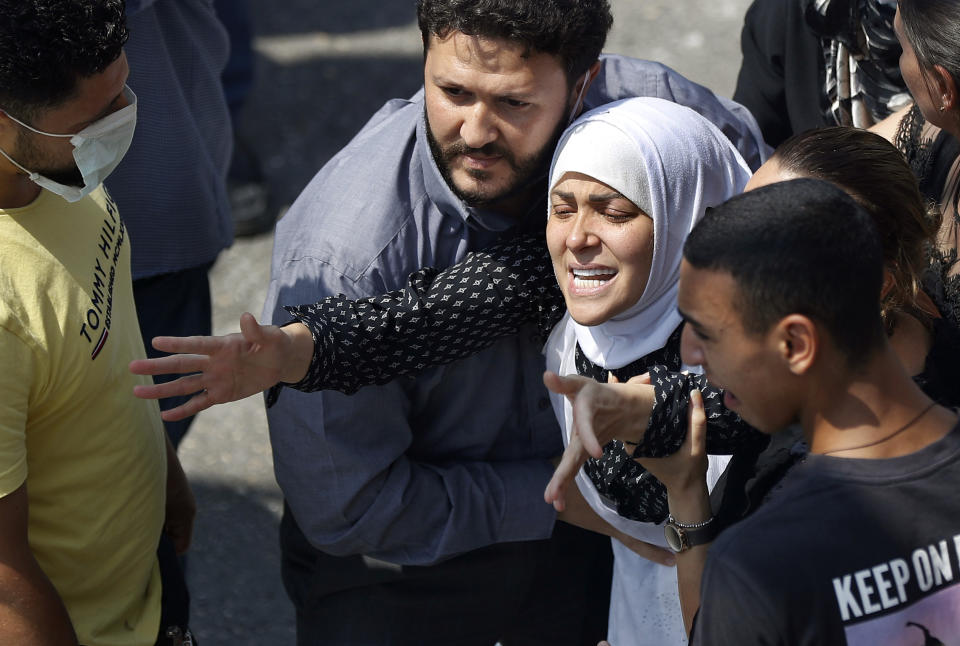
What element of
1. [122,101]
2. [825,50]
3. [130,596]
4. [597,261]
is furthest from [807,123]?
[130,596]

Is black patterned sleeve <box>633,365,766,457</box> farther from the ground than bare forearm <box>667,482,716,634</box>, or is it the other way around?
black patterned sleeve <box>633,365,766,457</box>

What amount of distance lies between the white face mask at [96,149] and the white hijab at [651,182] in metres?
0.80

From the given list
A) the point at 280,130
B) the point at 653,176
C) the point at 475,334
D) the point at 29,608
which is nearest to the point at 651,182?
the point at 653,176

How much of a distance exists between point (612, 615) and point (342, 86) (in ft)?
12.6

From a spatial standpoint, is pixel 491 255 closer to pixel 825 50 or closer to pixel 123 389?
pixel 123 389

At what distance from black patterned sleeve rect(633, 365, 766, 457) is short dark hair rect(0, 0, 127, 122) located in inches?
43.2

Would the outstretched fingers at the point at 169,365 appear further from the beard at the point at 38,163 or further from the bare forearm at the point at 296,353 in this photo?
the beard at the point at 38,163

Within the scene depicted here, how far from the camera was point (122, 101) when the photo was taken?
202 cm

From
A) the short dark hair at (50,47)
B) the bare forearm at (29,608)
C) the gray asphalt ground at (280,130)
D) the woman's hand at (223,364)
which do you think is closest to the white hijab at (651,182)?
the woman's hand at (223,364)

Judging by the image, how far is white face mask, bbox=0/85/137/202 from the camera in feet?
6.19

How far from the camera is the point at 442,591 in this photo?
2467 millimetres

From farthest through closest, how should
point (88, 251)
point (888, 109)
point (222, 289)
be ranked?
point (222, 289) < point (888, 109) < point (88, 251)

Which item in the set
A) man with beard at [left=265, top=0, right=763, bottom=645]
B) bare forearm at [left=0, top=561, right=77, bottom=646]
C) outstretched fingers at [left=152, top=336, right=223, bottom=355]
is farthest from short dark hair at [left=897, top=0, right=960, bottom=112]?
bare forearm at [left=0, top=561, right=77, bottom=646]

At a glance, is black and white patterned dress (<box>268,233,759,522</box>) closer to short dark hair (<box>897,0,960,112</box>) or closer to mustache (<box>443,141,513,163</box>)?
mustache (<box>443,141,513,163</box>)
